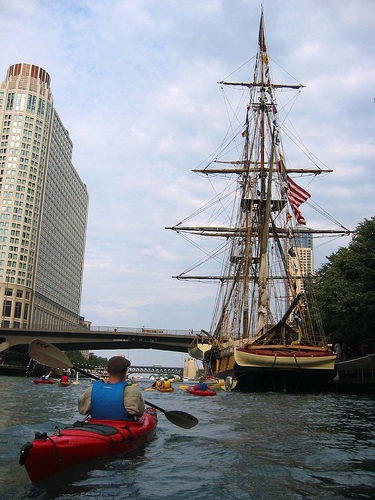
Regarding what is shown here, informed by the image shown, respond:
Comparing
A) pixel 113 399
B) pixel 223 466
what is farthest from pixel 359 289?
pixel 113 399

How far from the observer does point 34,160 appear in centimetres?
14425

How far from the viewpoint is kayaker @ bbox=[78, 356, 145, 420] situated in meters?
9.02

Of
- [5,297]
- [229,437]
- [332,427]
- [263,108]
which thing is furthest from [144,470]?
[5,297]

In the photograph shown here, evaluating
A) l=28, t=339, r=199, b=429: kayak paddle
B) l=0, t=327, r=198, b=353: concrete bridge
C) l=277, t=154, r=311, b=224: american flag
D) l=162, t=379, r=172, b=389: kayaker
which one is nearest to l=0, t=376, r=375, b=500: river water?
l=28, t=339, r=199, b=429: kayak paddle

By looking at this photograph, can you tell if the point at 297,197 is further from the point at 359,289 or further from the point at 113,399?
the point at 113,399

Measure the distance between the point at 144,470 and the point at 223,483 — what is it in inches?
57.7

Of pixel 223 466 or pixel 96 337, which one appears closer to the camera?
pixel 223 466

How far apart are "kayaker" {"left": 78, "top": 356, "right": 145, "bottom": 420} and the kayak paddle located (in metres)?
2.11

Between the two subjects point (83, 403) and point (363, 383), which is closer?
point (83, 403)

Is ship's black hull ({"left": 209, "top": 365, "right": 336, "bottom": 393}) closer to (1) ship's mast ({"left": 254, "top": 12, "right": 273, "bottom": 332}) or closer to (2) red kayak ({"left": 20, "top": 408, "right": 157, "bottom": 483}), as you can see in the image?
(1) ship's mast ({"left": 254, "top": 12, "right": 273, "bottom": 332})

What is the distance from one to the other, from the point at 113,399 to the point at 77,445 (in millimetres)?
1594

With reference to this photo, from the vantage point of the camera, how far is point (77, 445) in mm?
7473

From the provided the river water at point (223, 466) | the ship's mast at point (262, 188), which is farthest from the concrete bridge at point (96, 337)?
the river water at point (223, 466)

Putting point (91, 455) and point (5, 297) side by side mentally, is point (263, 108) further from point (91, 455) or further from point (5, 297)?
point (5, 297)
